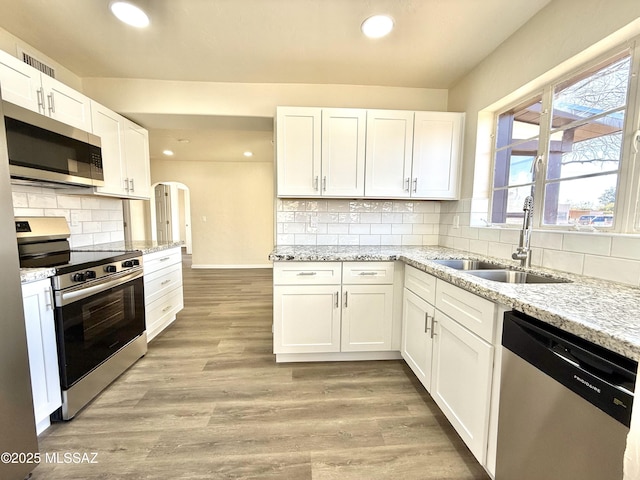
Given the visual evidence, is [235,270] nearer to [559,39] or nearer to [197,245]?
[197,245]

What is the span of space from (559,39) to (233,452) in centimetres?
289

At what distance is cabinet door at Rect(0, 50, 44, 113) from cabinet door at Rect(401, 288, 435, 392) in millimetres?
2814

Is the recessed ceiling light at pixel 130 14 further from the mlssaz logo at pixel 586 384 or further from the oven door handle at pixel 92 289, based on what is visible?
the mlssaz logo at pixel 586 384

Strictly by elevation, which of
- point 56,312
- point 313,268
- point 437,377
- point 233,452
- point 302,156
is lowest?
point 233,452

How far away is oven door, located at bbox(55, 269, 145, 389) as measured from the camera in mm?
1500

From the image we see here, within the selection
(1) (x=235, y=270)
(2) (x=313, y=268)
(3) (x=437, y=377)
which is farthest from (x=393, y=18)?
(1) (x=235, y=270)

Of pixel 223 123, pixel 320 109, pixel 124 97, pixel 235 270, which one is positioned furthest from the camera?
pixel 235 270

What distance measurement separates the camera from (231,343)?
250cm

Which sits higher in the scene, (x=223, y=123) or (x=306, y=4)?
(x=306, y=4)

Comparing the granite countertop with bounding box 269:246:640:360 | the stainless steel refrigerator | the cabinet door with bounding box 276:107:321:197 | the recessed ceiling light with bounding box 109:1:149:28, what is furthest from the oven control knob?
the granite countertop with bounding box 269:246:640:360

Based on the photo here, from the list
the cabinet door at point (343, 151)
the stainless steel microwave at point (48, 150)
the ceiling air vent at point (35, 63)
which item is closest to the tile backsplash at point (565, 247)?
the cabinet door at point (343, 151)

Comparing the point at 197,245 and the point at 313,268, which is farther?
the point at 197,245

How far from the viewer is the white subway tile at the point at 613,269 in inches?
46.3

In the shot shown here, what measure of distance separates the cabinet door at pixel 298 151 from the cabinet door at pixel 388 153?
0.47 metres
